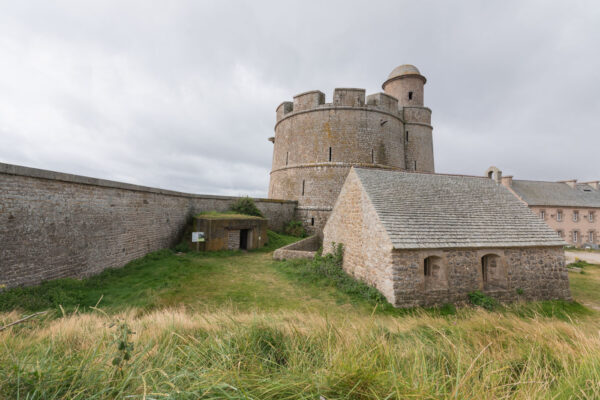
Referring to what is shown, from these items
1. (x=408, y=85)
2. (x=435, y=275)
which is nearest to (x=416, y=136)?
(x=408, y=85)

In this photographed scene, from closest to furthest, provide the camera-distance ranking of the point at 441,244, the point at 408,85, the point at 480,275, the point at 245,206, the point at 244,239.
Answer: the point at 441,244, the point at 480,275, the point at 244,239, the point at 245,206, the point at 408,85

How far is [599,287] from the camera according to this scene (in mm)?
9406

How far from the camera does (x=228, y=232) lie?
42.3ft

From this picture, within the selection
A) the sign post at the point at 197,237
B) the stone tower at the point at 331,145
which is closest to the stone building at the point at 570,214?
the stone tower at the point at 331,145

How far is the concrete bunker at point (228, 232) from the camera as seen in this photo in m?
12.2

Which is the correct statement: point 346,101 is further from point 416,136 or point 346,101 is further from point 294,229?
point 294,229

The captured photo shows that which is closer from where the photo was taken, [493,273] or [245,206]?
[493,273]

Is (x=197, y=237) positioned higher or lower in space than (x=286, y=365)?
higher

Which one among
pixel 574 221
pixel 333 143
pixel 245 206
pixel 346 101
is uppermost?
pixel 346 101

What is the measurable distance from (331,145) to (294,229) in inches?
304

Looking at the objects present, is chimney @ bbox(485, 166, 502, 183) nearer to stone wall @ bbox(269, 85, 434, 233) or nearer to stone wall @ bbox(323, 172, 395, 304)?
stone wall @ bbox(269, 85, 434, 233)

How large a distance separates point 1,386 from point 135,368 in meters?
0.77

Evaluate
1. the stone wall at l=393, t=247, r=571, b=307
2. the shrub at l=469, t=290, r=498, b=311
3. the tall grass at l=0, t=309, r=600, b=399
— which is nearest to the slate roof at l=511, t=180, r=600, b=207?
the stone wall at l=393, t=247, r=571, b=307

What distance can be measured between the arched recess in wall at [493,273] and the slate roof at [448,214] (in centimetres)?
58
